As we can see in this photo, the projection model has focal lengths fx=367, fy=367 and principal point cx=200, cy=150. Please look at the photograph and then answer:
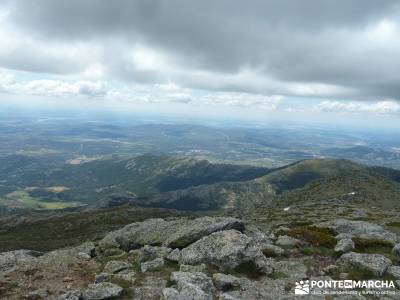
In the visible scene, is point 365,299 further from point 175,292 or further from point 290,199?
point 290,199

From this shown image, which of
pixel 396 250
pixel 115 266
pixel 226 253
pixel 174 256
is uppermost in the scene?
pixel 226 253

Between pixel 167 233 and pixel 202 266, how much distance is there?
12.7 meters

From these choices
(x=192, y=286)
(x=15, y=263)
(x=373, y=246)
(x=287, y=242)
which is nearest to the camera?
(x=192, y=286)

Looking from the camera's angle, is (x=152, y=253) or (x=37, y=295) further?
(x=152, y=253)

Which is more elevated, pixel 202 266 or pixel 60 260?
pixel 202 266

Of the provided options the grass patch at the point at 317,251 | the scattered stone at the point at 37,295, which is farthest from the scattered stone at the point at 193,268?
the grass patch at the point at 317,251

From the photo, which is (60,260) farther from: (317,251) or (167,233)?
(317,251)

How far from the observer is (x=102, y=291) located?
2641 cm

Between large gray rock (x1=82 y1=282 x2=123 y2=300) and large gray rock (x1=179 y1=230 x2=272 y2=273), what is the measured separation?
7352 mm

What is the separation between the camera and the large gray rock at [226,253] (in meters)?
31.2

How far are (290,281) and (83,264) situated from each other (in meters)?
19.5

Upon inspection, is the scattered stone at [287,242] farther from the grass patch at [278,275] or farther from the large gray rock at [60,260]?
the large gray rock at [60,260]

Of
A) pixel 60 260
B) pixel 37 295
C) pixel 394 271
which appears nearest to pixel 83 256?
pixel 60 260

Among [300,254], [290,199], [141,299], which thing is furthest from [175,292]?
[290,199]
